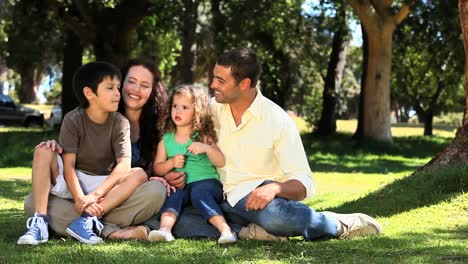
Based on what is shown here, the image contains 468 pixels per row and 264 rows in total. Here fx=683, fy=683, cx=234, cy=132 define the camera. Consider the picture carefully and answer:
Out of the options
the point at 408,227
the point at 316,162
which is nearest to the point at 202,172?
the point at 408,227

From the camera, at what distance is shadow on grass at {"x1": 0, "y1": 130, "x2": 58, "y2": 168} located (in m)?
14.6

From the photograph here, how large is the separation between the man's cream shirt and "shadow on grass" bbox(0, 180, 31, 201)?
14.3ft

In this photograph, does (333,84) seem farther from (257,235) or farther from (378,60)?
(257,235)

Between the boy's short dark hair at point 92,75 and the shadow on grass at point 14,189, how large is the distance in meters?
3.85

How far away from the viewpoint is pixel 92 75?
5238 mm

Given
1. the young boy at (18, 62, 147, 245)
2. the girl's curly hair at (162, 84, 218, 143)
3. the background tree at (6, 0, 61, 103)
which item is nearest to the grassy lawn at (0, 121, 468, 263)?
the young boy at (18, 62, 147, 245)

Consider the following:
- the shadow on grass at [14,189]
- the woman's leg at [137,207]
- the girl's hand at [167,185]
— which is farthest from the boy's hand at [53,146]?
the shadow on grass at [14,189]

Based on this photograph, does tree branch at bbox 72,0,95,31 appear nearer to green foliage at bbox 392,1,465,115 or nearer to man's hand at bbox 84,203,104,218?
green foliage at bbox 392,1,465,115

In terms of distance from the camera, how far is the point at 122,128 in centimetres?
525

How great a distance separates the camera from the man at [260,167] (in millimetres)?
4895

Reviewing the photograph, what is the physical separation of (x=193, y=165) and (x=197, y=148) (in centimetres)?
24

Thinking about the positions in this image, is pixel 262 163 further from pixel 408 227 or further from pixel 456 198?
pixel 456 198

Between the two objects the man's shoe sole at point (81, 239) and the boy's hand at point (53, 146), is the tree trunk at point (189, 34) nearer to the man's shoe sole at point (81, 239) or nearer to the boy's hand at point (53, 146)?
the boy's hand at point (53, 146)

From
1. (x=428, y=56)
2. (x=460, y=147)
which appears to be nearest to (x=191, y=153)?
(x=460, y=147)
